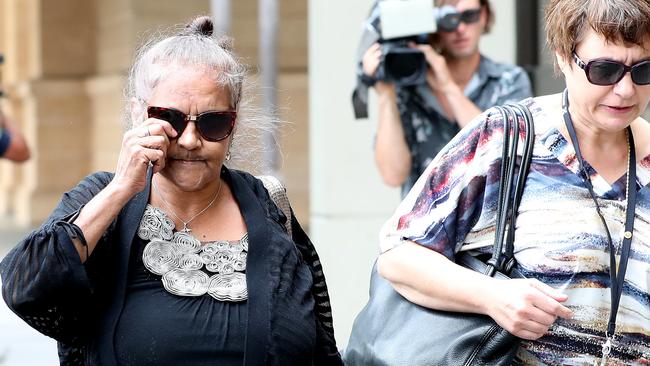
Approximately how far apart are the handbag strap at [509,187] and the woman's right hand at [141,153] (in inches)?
Answer: 28.8

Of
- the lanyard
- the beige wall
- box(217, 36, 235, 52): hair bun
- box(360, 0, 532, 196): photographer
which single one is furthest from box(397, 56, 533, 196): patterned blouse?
the beige wall

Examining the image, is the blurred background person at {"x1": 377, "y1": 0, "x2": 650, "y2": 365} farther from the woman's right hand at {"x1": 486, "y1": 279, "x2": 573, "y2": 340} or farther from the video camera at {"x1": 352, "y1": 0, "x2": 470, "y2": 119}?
the video camera at {"x1": 352, "y1": 0, "x2": 470, "y2": 119}

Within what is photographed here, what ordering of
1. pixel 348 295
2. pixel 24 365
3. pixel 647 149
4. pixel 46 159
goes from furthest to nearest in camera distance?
pixel 46 159 < pixel 24 365 < pixel 348 295 < pixel 647 149

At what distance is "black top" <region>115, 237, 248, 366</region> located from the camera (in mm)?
2865

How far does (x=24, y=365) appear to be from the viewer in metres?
8.00

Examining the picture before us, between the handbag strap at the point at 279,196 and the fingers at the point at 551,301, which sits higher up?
the handbag strap at the point at 279,196

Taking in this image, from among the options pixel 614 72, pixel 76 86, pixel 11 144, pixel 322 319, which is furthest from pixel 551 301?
pixel 76 86

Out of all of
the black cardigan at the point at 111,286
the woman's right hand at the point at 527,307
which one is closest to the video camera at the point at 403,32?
the black cardigan at the point at 111,286

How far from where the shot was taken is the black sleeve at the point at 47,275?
2.77m

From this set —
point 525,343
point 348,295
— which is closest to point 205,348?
point 525,343

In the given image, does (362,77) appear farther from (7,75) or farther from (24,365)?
(7,75)

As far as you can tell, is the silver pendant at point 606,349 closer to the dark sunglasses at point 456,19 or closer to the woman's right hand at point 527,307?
the woman's right hand at point 527,307

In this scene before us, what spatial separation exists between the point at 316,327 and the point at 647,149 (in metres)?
0.86

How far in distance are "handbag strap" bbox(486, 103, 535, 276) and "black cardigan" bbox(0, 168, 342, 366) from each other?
17.9 inches
